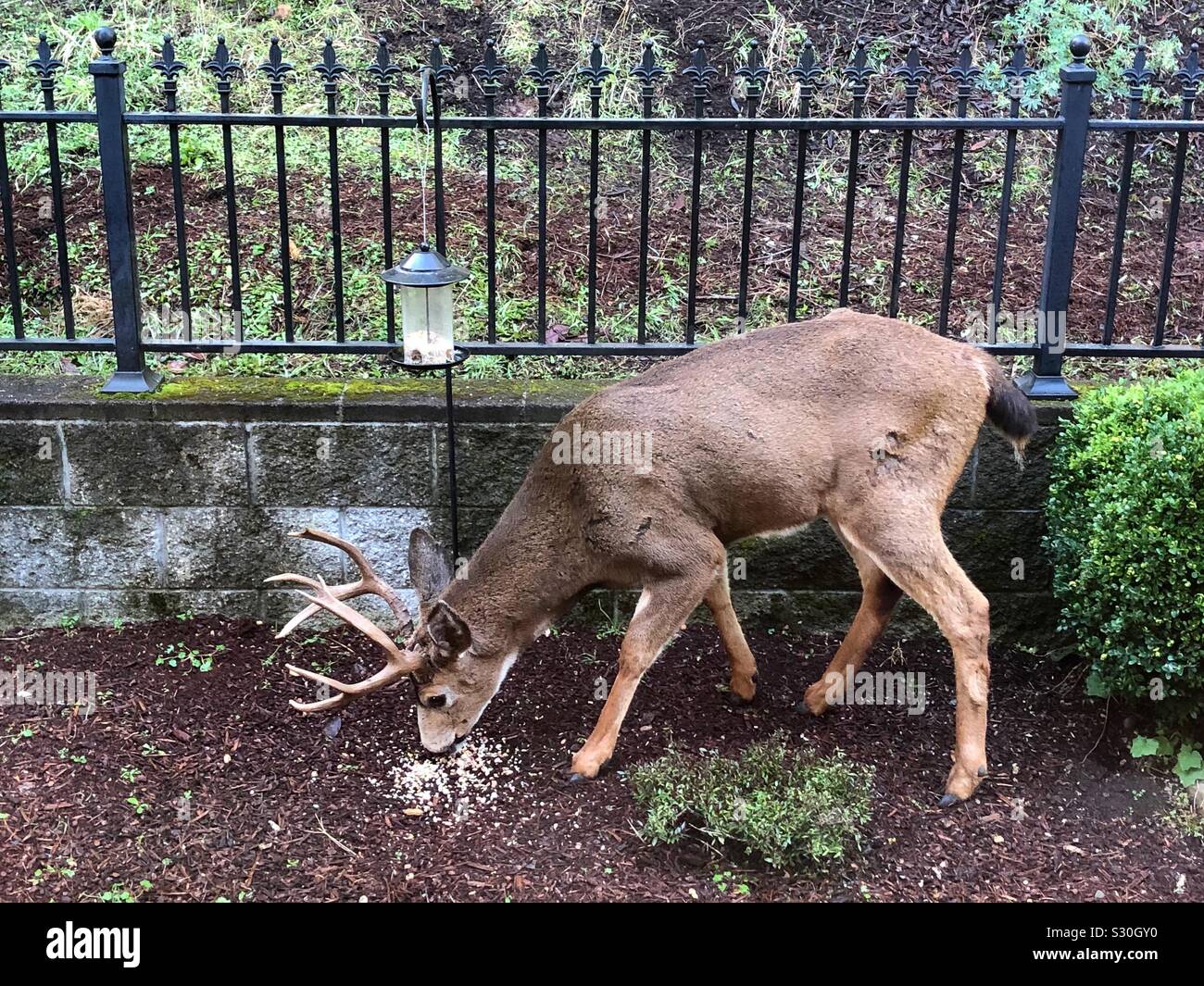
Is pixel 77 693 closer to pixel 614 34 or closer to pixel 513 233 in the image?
pixel 513 233

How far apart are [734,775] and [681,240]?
3.97 meters

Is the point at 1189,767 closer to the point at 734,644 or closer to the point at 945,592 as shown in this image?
the point at 945,592

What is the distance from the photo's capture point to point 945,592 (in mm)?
4820

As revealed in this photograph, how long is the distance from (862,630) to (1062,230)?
2.11 meters

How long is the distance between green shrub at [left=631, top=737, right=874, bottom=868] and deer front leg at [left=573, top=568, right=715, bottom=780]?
0.18 metres

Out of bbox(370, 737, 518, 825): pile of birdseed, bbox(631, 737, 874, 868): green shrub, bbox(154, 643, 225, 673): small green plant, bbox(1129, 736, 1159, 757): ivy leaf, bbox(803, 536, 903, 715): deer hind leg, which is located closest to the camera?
bbox(631, 737, 874, 868): green shrub

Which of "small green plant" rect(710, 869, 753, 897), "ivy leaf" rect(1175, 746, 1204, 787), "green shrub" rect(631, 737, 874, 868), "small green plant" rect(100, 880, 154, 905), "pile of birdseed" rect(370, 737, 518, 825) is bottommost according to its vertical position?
"small green plant" rect(100, 880, 154, 905)

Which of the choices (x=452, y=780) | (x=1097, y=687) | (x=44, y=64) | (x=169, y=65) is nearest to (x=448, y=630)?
(x=452, y=780)

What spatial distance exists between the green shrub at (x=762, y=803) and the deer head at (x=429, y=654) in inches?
28.5

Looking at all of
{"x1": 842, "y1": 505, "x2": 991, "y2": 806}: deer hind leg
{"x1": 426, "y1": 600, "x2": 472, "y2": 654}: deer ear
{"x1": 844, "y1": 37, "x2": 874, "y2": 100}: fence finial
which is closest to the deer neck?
{"x1": 426, "y1": 600, "x2": 472, "y2": 654}: deer ear

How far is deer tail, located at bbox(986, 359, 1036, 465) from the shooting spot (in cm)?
513

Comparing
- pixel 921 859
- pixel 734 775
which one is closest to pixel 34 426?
pixel 734 775

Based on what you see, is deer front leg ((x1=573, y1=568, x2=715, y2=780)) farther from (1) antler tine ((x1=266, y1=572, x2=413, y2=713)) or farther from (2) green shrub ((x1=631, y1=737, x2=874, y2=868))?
(1) antler tine ((x1=266, y1=572, x2=413, y2=713))

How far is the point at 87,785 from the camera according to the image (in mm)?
5016
